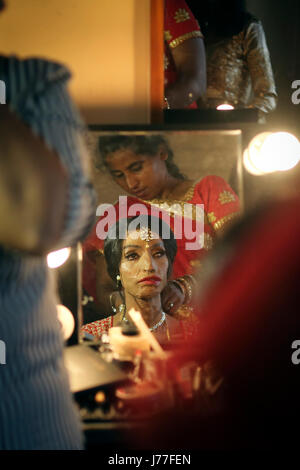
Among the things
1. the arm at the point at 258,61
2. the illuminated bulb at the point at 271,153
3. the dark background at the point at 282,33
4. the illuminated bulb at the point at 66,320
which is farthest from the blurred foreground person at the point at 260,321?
the dark background at the point at 282,33

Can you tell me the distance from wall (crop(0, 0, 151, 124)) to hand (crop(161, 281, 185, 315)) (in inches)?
18.7

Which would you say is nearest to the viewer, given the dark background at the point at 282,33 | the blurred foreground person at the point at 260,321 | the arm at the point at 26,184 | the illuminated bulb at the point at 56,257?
the arm at the point at 26,184

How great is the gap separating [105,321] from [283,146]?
65 centimetres

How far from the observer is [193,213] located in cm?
96

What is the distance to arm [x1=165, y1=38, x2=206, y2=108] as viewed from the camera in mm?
1037

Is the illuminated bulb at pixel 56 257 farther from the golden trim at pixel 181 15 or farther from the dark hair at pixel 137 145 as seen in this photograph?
the golden trim at pixel 181 15

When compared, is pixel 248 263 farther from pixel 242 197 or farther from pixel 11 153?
pixel 242 197

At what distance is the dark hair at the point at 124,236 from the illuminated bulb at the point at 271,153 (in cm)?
28

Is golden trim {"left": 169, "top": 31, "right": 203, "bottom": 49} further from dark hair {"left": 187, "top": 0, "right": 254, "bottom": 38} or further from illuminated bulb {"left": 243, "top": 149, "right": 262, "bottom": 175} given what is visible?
illuminated bulb {"left": 243, "top": 149, "right": 262, "bottom": 175}

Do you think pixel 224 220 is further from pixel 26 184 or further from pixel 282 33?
pixel 282 33

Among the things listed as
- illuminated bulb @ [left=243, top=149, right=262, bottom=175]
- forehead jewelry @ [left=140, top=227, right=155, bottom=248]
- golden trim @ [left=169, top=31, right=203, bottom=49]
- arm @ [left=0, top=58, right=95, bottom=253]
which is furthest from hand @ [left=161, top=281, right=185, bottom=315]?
golden trim @ [left=169, top=31, right=203, bottom=49]

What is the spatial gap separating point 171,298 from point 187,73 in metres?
0.67

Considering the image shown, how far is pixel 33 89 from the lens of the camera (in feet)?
1.30

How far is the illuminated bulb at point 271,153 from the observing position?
2.85 feet
